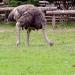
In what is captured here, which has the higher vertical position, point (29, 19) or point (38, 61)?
point (29, 19)

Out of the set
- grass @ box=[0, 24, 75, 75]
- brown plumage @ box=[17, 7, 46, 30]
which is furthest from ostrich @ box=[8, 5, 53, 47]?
grass @ box=[0, 24, 75, 75]

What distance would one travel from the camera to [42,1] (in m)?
25.6

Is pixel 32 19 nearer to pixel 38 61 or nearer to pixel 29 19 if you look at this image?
pixel 29 19

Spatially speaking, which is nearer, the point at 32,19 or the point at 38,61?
the point at 38,61

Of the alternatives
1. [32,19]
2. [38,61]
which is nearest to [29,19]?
[32,19]

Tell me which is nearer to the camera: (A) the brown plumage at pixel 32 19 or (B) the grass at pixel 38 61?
(B) the grass at pixel 38 61

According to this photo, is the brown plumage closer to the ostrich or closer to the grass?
the ostrich

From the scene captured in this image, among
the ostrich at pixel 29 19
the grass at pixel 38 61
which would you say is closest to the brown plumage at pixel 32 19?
the ostrich at pixel 29 19

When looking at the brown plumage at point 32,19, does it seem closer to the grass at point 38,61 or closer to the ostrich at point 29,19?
the ostrich at point 29,19

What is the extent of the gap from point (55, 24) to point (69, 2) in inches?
122

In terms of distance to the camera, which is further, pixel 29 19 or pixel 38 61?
pixel 29 19

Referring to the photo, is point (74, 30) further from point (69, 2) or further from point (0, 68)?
point (0, 68)

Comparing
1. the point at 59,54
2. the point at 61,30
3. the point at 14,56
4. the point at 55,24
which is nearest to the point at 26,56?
the point at 14,56

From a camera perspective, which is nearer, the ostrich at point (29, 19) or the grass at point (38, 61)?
the grass at point (38, 61)
